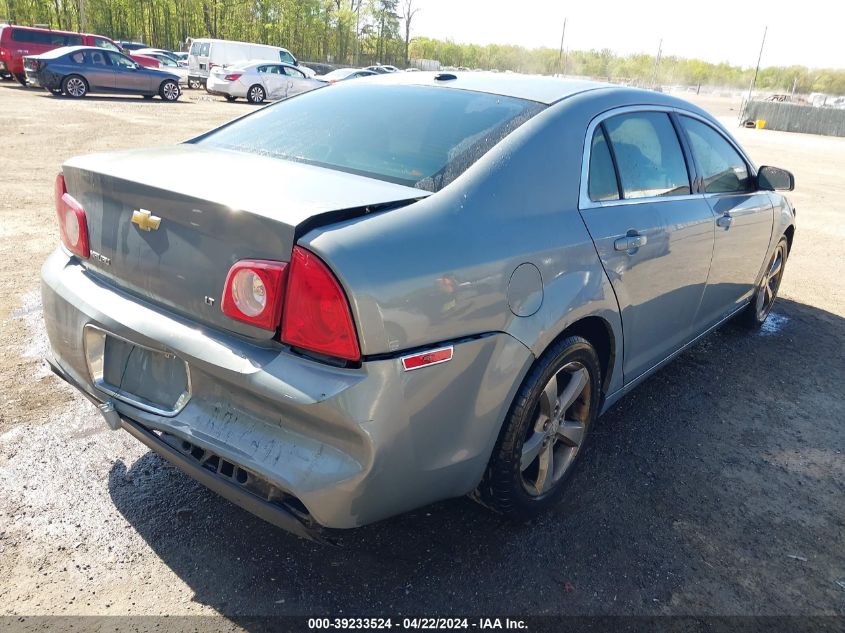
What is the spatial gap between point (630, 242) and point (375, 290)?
1393mm

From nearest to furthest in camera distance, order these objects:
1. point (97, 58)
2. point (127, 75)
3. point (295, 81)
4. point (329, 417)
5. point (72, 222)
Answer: point (329, 417) → point (72, 222) → point (97, 58) → point (127, 75) → point (295, 81)

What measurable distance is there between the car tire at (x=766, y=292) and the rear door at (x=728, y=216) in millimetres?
441

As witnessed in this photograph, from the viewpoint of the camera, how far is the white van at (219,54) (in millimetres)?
28719

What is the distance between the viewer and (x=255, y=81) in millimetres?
24031

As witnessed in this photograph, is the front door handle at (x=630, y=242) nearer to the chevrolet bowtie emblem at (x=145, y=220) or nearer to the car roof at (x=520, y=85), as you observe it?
the car roof at (x=520, y=85)

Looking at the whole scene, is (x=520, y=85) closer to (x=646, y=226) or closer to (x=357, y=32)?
(x=646, y=226)

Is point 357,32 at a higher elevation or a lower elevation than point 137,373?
higher

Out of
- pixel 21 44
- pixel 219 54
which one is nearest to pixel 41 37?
pixel 21 44

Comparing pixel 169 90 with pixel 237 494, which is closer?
pixel 237 494

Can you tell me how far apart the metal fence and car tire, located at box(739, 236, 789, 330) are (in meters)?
32.0

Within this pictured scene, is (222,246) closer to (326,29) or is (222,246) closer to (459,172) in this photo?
(459,172)

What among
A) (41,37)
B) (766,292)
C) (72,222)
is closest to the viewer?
(72,222)

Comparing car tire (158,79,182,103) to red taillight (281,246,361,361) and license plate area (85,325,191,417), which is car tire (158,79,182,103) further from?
red taillight (281,246,361,361)

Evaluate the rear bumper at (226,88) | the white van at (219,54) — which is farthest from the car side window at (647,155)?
the white van at (219,54)
